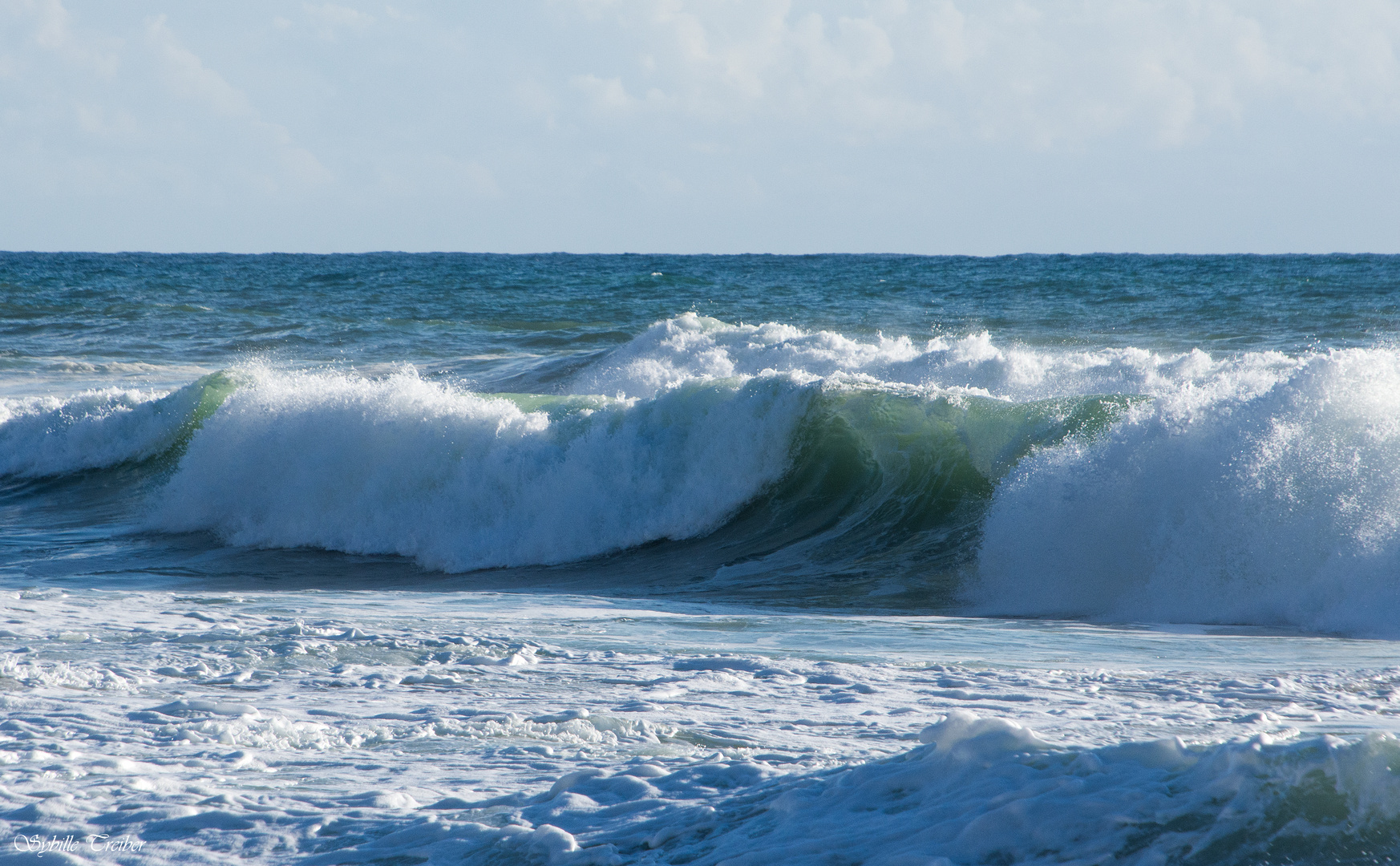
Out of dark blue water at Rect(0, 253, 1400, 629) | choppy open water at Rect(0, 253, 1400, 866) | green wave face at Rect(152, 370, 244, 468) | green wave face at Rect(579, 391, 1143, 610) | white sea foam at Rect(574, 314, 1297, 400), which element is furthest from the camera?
green wave face at Rect(152, 370, 244, 468)

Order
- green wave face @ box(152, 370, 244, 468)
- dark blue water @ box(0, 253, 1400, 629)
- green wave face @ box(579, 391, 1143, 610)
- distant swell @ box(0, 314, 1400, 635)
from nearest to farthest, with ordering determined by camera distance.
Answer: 1. distant swell @ box(0, 314, 1400, 635)
2. dark blue water @ box(0, 253, 1400, 629)
3. green wave face @ box(579, 391, 1143, 610)
4. green wave face @ box(152, 370, 244, 468)

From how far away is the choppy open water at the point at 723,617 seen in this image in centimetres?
250

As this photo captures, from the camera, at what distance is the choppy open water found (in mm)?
2504

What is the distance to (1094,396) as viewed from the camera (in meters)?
7.78

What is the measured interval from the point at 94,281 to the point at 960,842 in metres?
40.3

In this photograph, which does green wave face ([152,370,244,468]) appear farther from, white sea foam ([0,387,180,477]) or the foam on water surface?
the foam on water surface

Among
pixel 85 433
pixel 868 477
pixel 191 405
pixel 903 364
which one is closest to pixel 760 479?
pixel 868 477

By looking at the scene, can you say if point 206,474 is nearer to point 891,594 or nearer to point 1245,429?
point 891,594

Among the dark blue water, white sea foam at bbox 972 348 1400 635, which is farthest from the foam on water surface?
the dark blue water

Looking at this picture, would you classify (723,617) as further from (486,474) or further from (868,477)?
(486,474)

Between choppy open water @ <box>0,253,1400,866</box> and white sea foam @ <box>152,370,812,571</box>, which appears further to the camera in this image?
white sea foam @ <box>152,370,812,571</box>

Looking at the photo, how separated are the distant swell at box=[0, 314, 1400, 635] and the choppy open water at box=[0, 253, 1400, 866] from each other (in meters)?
0.03

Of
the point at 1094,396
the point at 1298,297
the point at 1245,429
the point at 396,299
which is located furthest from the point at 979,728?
the point at 396,299

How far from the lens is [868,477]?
26.4 ft
